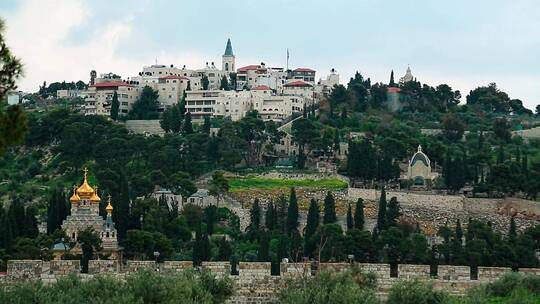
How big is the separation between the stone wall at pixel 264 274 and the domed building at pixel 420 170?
184 feet

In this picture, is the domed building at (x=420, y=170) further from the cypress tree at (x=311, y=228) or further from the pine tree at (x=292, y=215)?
the pine tree at (x=292, y=215)

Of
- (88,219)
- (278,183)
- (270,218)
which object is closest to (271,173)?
(278,183)

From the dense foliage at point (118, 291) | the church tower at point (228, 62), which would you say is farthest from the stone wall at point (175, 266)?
the church tower at point (228, 62)

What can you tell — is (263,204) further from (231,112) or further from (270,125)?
(231,112)

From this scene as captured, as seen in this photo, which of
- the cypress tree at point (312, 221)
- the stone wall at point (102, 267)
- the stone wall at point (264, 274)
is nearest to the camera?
the stone wall at point (264, 274)

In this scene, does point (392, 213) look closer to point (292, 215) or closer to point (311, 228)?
point (292, 215)

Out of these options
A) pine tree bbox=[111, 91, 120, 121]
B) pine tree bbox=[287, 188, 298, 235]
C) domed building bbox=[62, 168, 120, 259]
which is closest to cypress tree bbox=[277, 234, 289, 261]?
pine tree bbox=[287, 188, 298, 235]

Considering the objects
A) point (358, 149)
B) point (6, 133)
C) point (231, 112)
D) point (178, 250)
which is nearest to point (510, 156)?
point (358, 149)

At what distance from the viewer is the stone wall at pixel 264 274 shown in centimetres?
2350

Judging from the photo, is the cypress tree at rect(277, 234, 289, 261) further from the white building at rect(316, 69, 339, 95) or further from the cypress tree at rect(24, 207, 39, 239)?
the white building at rect(316, 69, 339, 95)

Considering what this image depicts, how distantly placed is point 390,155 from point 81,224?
80.2 ft

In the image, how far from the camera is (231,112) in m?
101

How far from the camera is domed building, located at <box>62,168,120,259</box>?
60125mm

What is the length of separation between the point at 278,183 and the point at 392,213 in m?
12.3
